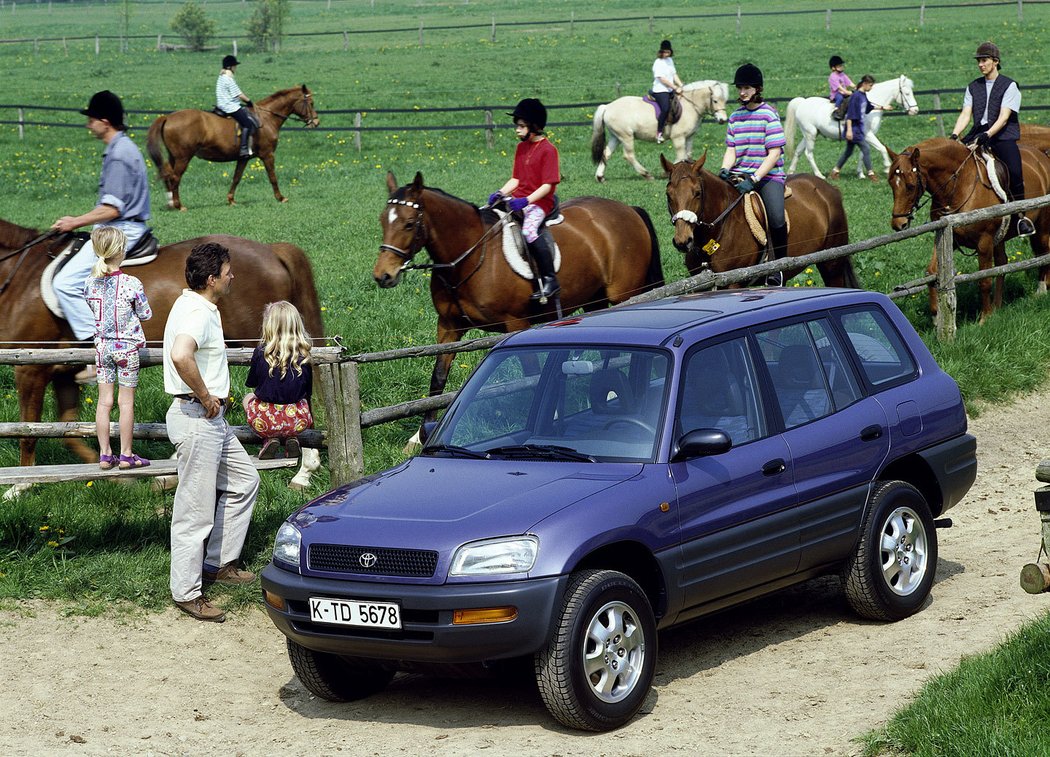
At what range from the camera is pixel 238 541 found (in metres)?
8.54

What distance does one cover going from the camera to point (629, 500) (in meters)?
6.35

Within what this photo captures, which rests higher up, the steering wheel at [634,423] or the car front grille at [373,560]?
the steering wheel at [634,423]

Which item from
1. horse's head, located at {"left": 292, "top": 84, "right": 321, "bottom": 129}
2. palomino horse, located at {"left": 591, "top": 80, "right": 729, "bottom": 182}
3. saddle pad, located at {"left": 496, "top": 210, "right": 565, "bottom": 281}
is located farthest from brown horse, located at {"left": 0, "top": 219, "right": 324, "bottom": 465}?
horse's head, located at {"left": 292, "top": 84, "right": 321, "bottom": 129}

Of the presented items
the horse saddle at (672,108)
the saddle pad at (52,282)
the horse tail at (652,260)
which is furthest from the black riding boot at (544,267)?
the horse saddle at (672,108)

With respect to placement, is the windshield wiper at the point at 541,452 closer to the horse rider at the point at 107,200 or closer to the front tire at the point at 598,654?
the front tire at the point at 598,654

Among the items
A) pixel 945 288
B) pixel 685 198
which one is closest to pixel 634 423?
pixel 685 198

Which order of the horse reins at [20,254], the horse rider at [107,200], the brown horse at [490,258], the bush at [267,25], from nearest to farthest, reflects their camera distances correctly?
the horse rider at [107,200] → the horse reins at [20,254] → the brown horse at [490,258] → the bush at [267,25]

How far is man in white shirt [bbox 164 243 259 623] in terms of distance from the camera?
7.91m

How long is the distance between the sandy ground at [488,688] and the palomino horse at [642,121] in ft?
65.8

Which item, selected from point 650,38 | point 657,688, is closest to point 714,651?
point 657,688

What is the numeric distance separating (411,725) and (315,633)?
0.62 metres

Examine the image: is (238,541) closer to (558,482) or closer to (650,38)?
(558,482)

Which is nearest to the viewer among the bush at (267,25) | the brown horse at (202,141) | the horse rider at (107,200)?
the horse rider at (107,200)

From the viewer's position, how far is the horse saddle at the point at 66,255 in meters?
10.7
